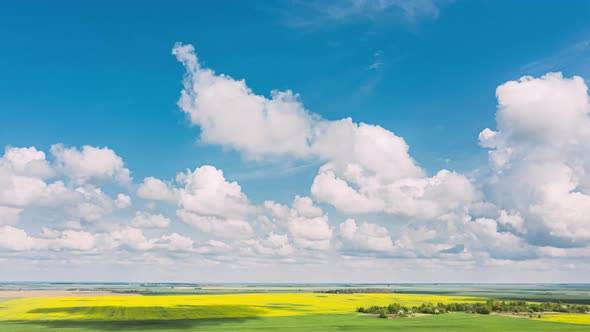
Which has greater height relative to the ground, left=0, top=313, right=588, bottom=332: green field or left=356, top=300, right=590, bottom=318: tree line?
left=356, top=300, right=590, bottom=318: tree line

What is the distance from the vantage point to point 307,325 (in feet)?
360

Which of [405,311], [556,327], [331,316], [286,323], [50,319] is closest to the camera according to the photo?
[556,327]

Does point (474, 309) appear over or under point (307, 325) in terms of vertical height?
over

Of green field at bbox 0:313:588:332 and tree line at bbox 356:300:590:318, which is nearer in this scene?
green field at bbox 0:313:588:332

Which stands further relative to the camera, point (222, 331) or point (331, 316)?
point (331, 316)

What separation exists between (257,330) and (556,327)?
66.9 metres

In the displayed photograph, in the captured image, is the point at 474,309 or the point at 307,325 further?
the point at 474,309

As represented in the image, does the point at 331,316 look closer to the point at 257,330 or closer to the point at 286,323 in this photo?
the point at 286,323

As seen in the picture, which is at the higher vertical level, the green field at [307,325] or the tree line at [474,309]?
the tree line at [474,309]

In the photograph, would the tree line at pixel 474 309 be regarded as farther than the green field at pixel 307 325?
Yes

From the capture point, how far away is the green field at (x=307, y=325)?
103 meters

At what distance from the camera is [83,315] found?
135500 millimetres

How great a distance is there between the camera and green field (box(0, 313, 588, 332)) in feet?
337

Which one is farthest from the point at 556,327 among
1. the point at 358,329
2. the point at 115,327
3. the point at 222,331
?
the point at 115,327
